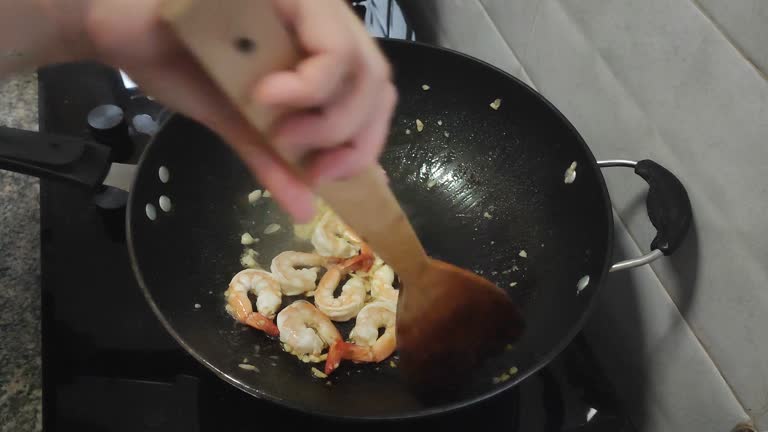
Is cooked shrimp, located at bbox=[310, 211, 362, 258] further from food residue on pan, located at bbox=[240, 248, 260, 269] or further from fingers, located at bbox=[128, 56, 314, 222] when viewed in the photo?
fingers, located at bbox=[128, 56, 314, 222]

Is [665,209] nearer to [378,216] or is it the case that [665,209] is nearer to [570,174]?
[570,174]

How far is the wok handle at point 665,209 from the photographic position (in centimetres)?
69

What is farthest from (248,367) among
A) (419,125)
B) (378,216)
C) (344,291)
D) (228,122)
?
(419,125)

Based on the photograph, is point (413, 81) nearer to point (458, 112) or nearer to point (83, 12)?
point (458, 112)

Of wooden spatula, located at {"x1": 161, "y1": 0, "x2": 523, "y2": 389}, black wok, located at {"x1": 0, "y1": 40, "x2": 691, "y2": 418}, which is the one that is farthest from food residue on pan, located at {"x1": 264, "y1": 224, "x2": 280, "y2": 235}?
wooden spatula, located at {"x1": 161, "y1": 0, "x2": 523, "y2": 389}

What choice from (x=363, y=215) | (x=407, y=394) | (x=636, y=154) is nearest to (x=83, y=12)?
(x=363, y=215)

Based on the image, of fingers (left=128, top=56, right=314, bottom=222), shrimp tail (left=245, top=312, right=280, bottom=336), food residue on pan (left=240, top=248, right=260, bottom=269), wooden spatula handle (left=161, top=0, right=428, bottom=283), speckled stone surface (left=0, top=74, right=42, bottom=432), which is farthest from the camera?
food residue on pan (left=240, top=248, right=260, bottom=269)

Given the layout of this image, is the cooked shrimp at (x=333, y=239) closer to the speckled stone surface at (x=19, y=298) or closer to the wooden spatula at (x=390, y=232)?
the wooden spatula at (x=390, y=232)

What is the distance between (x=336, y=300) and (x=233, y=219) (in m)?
0.25

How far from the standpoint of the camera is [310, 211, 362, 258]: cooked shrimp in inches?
38.9

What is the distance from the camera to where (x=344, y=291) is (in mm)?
928

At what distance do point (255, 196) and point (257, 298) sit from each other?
0.71ft

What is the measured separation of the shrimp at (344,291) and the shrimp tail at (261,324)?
3.2 inches

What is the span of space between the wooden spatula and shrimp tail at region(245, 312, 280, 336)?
199 millimetres
